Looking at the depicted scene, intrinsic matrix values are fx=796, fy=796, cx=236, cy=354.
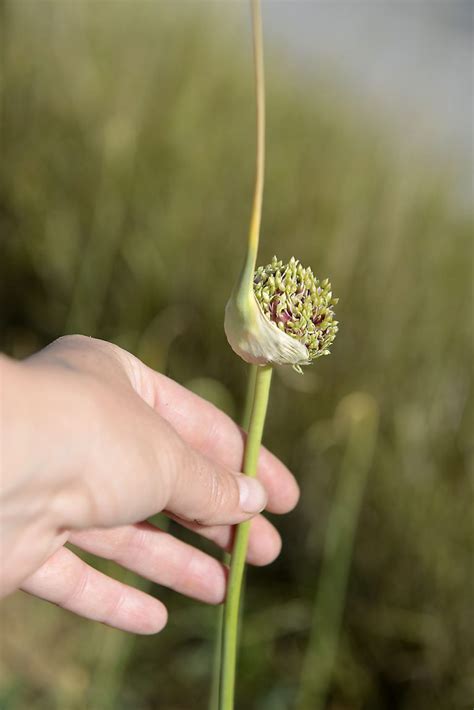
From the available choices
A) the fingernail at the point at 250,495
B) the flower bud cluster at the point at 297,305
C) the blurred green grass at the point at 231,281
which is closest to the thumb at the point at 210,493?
the fingernail at the point at 250,495

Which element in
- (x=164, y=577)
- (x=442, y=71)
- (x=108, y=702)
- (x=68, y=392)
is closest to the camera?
(x=68, y=392)

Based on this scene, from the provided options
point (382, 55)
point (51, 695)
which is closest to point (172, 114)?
point (382, 55)

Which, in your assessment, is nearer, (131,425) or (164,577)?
(131,425)

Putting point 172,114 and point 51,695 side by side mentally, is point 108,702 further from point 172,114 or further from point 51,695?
point 172,114

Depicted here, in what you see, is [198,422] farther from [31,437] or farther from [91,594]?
[31,437]

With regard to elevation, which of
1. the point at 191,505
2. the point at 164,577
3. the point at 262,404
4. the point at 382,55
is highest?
the point at 382,55

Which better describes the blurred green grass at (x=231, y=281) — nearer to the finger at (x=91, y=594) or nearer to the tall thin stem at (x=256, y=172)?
the finger at (x=91, y=594)
